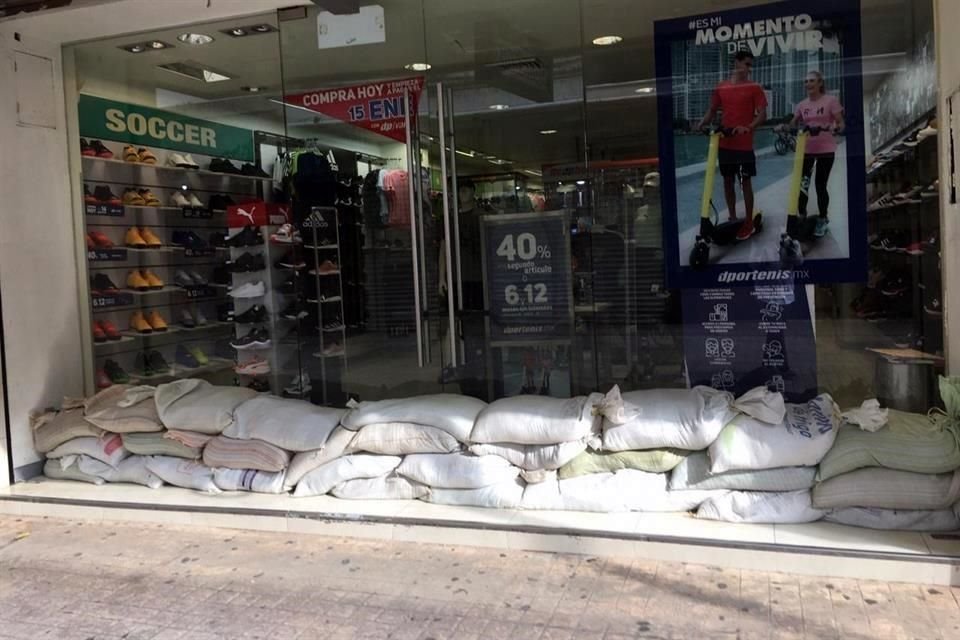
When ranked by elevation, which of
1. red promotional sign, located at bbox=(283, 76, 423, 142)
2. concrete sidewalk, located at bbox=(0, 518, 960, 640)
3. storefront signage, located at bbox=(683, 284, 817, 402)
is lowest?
concrete sidewalk, located at bbox=(0, 518, 960, 640)

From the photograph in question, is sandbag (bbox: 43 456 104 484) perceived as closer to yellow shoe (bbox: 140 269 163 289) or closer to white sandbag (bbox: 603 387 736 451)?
yellow shoe (bbox: 140 269 163 289)

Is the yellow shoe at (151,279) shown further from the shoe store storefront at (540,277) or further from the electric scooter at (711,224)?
the electric scooter at (711,224)

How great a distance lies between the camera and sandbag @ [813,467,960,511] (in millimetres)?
3777

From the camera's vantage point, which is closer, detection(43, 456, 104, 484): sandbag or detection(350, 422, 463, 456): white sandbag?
detection(350, 422, 463, 456): white sandbag

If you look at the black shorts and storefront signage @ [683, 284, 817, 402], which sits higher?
the black shorts

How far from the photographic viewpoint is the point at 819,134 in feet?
15.5

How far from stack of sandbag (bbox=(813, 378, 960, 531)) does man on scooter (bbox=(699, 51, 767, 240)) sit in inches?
57.7

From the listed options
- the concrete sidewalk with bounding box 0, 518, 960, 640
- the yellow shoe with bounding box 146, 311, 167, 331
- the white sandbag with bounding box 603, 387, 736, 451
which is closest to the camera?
the concrete sidewalk with bounding box 0, 518, 960, 640

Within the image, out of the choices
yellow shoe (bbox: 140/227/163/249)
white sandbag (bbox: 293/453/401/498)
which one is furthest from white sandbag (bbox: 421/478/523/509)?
yellow shoe (bbox: 140/227/163/249)

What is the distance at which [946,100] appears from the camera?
161 inches

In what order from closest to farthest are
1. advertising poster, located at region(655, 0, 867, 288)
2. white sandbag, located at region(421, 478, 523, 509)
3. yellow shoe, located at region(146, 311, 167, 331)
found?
white sandbag, located at region(421, 478, 523, 509), advertising poster, located at region(655, 0, 867, 288), yellow shoe, located at region(146, 311, 167, 331)

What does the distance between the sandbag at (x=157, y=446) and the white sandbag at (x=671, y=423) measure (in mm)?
2531

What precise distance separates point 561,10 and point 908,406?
3.13m

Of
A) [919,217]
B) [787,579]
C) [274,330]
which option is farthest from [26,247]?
[919,217]
